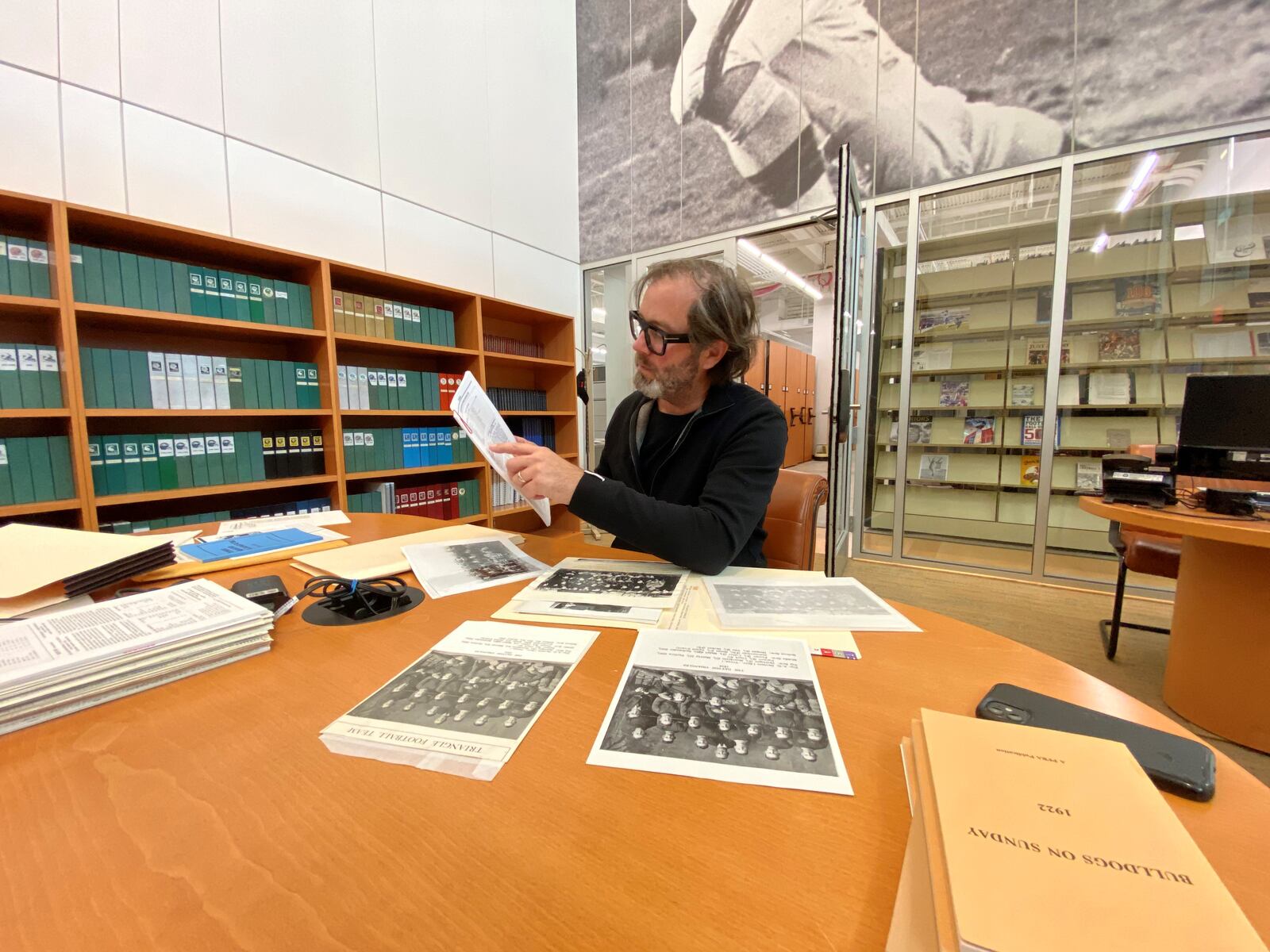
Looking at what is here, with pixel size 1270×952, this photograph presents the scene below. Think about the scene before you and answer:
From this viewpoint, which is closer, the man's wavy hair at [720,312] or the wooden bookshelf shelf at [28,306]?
the man's wavy hair at [720,312]

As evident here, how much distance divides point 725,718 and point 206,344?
2799 millimetres

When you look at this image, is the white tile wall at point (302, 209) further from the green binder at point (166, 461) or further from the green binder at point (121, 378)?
the green binder at point (166, 461)

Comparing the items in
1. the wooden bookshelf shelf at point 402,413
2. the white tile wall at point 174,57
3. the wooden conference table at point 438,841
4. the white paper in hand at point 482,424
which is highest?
the white tile wall at point 174,57

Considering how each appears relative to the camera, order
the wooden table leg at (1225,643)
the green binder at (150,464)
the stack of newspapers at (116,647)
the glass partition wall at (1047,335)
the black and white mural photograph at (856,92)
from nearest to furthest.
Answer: the stack of newspapers at (116,647) → the wooden table leg at (1225,643) → the green binder at (150,464) → the black and white mural photograph at (856,92) → the glass partition wall at (1047,335)

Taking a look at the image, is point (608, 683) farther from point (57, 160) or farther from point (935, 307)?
point (935, 307)

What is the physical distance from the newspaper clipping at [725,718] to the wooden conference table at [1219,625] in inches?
64.3

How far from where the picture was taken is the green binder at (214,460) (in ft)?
6.74

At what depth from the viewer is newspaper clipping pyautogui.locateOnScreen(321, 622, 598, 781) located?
440 mm

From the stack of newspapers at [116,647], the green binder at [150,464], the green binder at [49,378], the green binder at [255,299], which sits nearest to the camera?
the stack of newspapers at [116,647]

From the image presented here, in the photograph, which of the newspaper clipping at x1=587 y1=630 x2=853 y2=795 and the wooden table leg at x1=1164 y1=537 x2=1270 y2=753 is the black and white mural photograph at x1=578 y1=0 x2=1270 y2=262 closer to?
the wooden table leg at x1=1164 y1=537 x2=1270 y2=753

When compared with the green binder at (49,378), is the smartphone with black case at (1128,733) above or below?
below

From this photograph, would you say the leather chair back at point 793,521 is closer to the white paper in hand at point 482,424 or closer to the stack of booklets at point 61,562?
the white paper in hand at point 482,424

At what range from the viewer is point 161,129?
2.05 m

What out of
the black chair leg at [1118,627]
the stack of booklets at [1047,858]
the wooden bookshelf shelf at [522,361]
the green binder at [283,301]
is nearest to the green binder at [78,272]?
the green binder at [283,301]
